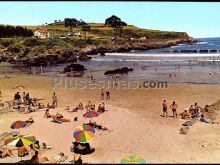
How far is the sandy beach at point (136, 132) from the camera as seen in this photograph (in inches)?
650

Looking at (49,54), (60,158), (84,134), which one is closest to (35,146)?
(60,158)

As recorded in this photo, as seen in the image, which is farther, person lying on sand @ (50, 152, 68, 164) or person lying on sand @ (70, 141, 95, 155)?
person lying on sand @ (70, 141, 95, 155)

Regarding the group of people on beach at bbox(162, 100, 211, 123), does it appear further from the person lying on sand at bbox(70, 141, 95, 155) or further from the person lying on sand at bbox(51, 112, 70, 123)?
the person lying on sand at bbox(70, 141, 95, 155)

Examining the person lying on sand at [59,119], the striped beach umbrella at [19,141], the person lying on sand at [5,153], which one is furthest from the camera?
the person lying on sand at [59,119]

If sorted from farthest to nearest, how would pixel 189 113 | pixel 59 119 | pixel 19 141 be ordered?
1. pixel 189 113
2. pixel 59 119
3. pixel 19 141

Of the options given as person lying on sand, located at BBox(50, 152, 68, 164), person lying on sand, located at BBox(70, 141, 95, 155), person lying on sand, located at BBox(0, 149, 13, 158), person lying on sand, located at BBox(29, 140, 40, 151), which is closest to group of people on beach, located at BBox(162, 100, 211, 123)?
person lying on sand, located at BBox(70, 141, 95, 155)

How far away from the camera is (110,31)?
531ft

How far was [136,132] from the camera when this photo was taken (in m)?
20.1

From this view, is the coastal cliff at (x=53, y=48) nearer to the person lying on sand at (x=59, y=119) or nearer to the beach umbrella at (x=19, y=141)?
the person lying on sand at (x=59, y=119)

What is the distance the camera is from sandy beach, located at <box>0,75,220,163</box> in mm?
16516

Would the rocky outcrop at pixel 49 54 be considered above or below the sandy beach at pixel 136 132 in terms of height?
above

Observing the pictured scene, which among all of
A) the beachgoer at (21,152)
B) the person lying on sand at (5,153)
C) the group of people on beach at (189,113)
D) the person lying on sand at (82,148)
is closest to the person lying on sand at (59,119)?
the person lying on sand at (82,148)

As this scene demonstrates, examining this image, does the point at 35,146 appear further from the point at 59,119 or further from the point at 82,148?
the point at 59,119

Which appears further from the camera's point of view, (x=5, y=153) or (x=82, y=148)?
(x=82, y=148)
